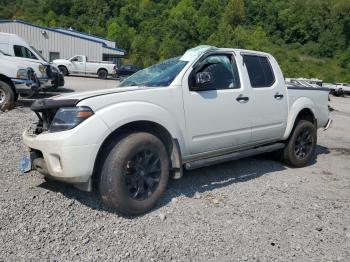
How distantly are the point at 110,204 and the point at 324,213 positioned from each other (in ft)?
Result: 8.35

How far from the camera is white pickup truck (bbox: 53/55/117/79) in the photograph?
30.6m

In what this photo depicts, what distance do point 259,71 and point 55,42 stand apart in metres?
38.8

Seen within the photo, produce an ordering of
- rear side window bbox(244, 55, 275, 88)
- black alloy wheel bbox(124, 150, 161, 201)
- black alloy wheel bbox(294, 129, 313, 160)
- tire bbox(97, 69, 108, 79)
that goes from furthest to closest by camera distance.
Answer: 1. tire bbox(97, 69, 108, 79)
2. black alloy wheel bbox(294, 129, 313, 160)
3. rear side window bbox(244, 55, 275, 88)
4. black alloy wheel bbox(124, 150, 161, 201)

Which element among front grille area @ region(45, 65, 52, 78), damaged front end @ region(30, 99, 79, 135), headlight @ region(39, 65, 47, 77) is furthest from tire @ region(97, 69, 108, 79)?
damaged front end @ region(30, 99, 79, 135)

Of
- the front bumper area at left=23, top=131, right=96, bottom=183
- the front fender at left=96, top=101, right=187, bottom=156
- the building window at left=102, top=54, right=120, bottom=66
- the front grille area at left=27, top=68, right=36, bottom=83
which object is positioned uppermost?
the building window at left=102, top=54, right=120, bottom=66

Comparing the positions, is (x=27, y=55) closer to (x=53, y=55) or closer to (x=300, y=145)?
(x=300, y=145)

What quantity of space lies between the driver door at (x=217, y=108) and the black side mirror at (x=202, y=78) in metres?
0.03

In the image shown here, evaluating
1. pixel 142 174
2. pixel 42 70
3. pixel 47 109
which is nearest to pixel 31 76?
pixel 42 70

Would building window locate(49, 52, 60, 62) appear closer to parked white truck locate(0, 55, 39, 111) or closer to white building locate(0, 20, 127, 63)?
white building locate(0, 20, 127, 63)

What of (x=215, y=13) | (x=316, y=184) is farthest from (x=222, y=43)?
(x=316, y=184)

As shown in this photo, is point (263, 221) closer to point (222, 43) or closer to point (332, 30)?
point (222, 43)

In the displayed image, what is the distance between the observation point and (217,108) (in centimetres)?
511

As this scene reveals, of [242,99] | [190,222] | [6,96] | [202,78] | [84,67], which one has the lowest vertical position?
[190,222]

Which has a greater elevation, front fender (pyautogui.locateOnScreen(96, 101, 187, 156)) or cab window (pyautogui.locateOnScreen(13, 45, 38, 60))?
cab window (pyautogui.locateOnScreen(13, 45, 38, 60))
